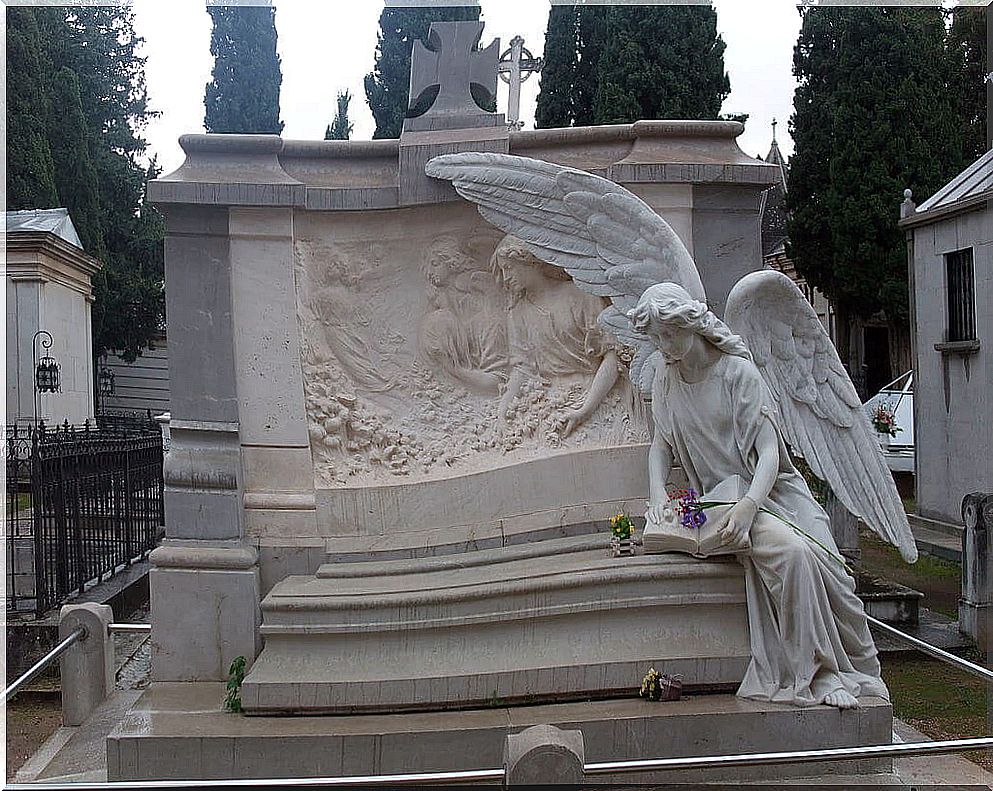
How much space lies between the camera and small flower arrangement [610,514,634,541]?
4.89 m

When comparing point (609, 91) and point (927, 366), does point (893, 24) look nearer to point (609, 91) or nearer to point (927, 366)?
point (609, 91)

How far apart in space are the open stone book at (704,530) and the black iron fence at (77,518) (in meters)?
5.08

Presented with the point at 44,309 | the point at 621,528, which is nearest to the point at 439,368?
the point at 621,528

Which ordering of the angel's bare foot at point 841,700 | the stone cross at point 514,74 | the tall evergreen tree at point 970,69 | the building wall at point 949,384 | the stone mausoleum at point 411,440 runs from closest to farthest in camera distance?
the angel's bare foot at point 841,700
the stone mausoleum at point 411,440
the stone cross at point 514,74
the building wall at point 949,384
the tall evergreen tree at point 970,69

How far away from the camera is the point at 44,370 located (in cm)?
1867

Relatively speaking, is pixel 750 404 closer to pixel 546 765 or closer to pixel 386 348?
pixel 546 765

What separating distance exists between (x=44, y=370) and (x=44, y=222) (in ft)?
12.2

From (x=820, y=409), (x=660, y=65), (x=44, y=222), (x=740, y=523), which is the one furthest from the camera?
(x=44, y=222)

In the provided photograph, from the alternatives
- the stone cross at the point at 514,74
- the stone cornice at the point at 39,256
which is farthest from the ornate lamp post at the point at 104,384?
the stone cross at the point at 514,74

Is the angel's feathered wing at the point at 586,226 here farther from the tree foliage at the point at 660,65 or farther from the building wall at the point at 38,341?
the building wall at the point at 38,341

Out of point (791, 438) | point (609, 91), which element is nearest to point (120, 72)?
point (609, 91)

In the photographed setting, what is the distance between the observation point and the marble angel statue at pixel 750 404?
14.5 feet

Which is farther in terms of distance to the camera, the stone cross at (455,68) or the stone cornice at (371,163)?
the stone cross at (455,68)

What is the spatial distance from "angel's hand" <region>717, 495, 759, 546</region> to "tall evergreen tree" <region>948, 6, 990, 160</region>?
69.6 ft
